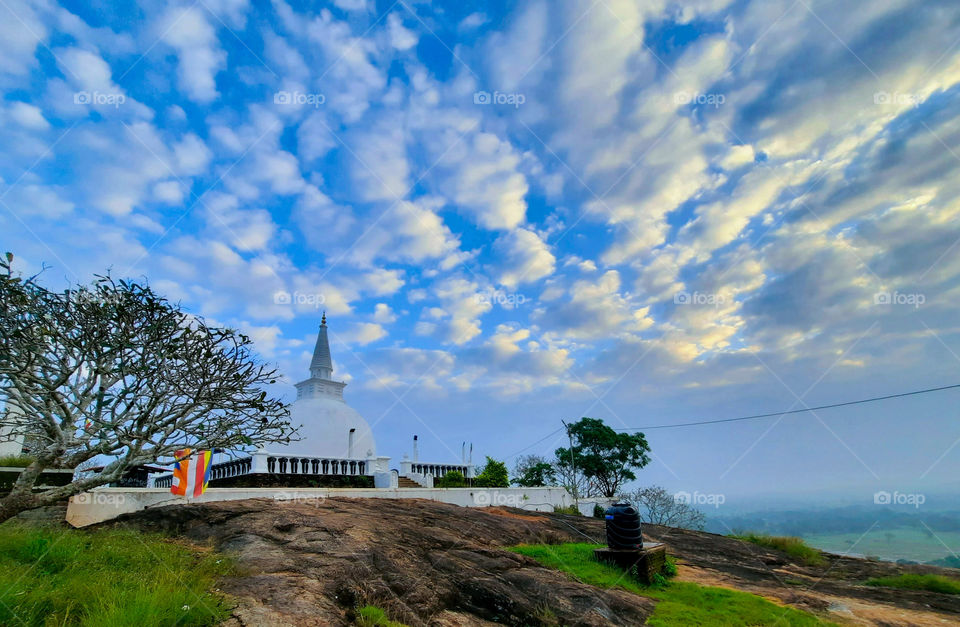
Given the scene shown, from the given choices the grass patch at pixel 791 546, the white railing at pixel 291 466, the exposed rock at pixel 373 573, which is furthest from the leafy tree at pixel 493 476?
the exposed rock at pixel 373 573

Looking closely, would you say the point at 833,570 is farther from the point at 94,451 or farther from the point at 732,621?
the point at 94,451

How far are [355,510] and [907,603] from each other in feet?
41.3

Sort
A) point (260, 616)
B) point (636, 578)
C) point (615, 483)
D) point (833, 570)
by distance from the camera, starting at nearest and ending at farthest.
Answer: point (260, 616) < point (636, 578) < point (833, 570) < point (615, 483)

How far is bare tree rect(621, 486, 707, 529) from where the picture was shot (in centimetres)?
3503

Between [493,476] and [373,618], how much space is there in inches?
868

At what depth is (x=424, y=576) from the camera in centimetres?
816

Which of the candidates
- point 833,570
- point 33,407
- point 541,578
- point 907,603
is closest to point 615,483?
point 833,570

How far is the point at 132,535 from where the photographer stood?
28.9 feet

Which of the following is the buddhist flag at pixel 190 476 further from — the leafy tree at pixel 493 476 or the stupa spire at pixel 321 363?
the stupa spire at pixel 321 363

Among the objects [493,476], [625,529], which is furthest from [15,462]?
[493,476]

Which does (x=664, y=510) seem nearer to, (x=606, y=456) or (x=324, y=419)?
(x=606, y=456)

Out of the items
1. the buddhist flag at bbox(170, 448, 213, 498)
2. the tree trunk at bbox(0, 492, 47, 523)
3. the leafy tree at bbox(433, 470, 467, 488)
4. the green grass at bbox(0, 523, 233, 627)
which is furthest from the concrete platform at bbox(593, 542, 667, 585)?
the leafy tree at bbox(433, 470, 467, 488)

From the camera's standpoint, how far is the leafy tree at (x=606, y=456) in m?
37.7

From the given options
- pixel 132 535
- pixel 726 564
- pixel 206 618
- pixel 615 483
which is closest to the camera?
pixel 206 618
